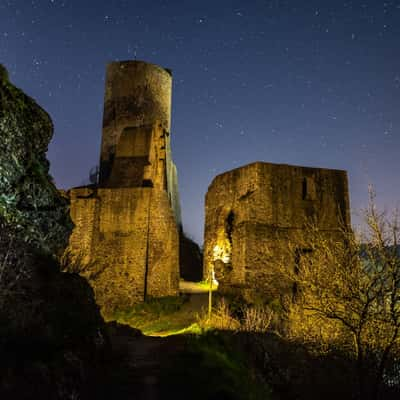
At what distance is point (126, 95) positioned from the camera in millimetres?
34719

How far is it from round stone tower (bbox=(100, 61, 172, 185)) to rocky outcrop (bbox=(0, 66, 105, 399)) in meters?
23.4

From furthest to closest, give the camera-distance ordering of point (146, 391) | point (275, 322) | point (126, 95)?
point (126, 95) → point (275, 322) → point (146, 391)

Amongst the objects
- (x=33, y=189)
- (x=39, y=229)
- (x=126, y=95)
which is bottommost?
(x=39, y=229)

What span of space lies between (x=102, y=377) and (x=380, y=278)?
6913mm

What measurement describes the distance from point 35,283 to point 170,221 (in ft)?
43.5

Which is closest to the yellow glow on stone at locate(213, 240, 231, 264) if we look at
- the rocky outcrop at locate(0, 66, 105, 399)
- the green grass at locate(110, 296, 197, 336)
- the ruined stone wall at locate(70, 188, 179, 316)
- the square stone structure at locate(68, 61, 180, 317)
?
the square stone structure at locate(68, 61, 180, 317)

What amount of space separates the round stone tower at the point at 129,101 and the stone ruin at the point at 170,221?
9285 millimetres

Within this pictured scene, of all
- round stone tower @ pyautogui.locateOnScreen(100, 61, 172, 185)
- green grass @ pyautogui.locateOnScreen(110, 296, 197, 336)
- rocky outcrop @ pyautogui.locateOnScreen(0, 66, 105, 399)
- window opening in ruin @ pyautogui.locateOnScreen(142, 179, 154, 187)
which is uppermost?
round stone tower @ pyautogui.locateOnScreen(100, 61, 172, 185)

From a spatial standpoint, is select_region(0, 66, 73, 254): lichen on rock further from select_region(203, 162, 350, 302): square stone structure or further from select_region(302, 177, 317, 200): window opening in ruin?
select_region(302, 177, 317, 200): window opening in ruin

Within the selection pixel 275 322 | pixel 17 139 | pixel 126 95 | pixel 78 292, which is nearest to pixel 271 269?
pixel 275 322

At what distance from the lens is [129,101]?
113 feet

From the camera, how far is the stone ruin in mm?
21000

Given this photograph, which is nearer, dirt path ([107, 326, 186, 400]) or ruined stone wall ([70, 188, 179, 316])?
dirt path ([107, 326, 186, 400])

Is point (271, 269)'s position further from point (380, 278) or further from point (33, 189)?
point (33, 189)
